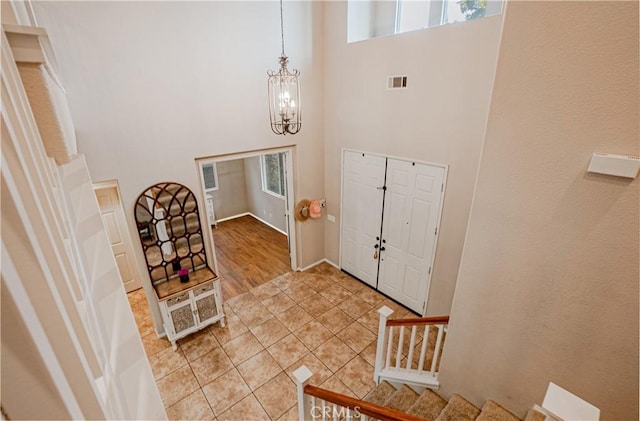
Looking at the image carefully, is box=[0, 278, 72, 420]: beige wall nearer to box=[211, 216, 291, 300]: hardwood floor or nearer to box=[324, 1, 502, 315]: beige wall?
box=[324, 1, 502, 315]: beige wall

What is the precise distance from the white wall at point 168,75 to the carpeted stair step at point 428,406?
342 cm

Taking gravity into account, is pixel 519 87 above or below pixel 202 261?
above

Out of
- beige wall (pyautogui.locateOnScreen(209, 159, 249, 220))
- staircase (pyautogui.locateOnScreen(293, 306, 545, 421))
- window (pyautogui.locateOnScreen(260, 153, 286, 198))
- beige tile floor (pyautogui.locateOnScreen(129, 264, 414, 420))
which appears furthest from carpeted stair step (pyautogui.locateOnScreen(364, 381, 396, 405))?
beige wall (pyautogui.locateOnScreen(209, 159, 249, 220))

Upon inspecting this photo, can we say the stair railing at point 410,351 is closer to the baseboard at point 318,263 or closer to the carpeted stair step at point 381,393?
the carpeted stair step at point 381,393

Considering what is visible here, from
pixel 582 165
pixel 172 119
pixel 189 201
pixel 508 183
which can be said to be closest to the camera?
pixel 582 165

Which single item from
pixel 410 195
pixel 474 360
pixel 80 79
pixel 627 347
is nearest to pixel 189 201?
pixel 80 79

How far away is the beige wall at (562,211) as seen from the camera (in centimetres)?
141

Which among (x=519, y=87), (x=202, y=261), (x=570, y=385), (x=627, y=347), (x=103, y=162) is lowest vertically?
(x=202, y=261)

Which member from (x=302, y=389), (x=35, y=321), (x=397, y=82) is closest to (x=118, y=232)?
(x=302, y=389)

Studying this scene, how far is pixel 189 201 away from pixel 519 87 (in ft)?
12.2

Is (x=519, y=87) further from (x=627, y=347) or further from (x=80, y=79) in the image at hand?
(x=80, y=79)

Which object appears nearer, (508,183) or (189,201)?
(508,183)

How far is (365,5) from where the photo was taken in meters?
4.42

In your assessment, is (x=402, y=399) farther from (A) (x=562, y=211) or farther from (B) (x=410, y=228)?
Answer: (A) (x=562, y=211)
